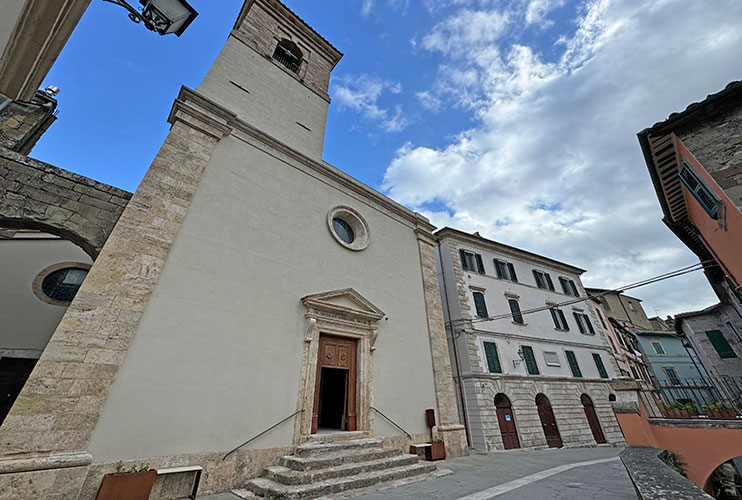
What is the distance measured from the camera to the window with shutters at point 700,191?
6.03 metres

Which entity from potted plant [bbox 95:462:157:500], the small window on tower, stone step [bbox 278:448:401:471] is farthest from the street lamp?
the small window on tower

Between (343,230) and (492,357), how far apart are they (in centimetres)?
927

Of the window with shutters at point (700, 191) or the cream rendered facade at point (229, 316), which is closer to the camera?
the cream rendered facade at point (229, 316)

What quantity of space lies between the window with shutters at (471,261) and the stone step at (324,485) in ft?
37.0

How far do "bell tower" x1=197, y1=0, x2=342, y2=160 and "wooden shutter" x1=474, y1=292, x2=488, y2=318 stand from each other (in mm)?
10068

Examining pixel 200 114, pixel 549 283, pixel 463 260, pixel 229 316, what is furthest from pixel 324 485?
pixel 549 283

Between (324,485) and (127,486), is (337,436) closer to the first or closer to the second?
(324,485)

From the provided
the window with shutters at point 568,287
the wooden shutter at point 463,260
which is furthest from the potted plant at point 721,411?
the window with shutters at point 568,287

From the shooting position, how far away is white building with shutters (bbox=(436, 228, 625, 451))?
12.5 meters

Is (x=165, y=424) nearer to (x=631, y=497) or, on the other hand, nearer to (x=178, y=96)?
(x=631, y=497)

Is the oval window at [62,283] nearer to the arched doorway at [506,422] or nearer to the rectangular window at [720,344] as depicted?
the arched doorway at [506,422]

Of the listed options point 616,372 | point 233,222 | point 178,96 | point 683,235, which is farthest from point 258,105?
point 616,372

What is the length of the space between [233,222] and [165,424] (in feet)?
12.9

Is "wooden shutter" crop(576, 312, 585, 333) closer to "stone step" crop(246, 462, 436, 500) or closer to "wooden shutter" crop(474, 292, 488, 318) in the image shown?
"wooden shutter" crop(474, 292, 488, 318)
